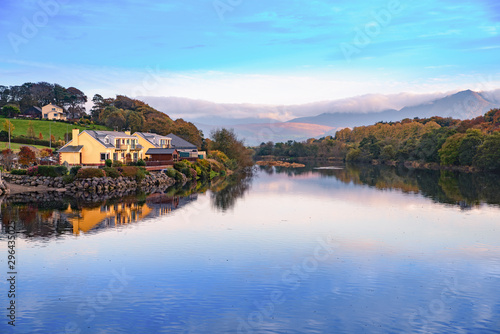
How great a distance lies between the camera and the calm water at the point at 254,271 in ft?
45.7

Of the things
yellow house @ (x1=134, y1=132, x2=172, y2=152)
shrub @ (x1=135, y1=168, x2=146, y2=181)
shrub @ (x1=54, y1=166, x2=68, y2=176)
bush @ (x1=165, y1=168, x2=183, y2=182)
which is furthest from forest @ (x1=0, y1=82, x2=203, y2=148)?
shrub @ (x1=54, y1=166, x2=68, y2=176)

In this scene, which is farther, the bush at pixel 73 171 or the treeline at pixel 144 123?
the treeline at pixel 144 123

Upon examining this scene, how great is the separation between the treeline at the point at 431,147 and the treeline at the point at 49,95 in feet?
249

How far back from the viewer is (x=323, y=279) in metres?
17.8

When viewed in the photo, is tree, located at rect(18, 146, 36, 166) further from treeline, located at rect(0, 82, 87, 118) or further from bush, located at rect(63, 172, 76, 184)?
treeline, located at rect(0, 82, 87, 118)

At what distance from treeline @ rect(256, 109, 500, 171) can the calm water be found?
64.9 m

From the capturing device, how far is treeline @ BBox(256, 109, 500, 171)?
303 ft

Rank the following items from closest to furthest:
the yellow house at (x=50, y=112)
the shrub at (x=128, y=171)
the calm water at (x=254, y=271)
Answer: the calm water at (x=254, y=271)
the shrub at (x=128, y=171)
the yellow house at (x=50, y=112)

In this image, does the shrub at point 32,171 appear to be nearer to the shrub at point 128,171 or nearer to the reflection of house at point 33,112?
the shrub at point 128,171

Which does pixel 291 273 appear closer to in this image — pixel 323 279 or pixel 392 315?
pixel 323 279

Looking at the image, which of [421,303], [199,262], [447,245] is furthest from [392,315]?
[447,245]

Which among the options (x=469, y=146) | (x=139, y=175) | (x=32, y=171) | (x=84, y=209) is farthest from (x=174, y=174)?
(x=469, y=146)

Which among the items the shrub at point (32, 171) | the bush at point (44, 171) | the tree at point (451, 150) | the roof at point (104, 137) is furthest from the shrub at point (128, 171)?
the tree at point (451, 150)

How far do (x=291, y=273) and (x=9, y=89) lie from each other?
147 metres
